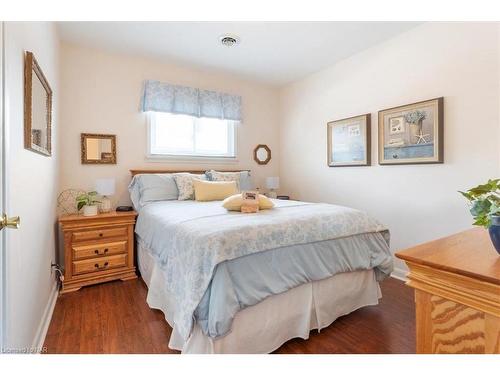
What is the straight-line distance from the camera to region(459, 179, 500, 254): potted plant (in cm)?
73

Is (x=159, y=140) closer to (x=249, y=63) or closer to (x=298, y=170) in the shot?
(x=249, y=63)

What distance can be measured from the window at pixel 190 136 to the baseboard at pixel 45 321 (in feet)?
5.83

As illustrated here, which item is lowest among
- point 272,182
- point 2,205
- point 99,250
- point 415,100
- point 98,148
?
point 99,250

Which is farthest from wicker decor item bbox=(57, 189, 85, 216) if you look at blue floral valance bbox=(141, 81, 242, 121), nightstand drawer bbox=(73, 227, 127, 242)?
blue floral valance bbox=(141, 81, 242, 121)

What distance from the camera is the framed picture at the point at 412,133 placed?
239 centimetres

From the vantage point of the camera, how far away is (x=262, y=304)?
153 cm

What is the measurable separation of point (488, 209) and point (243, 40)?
275cm

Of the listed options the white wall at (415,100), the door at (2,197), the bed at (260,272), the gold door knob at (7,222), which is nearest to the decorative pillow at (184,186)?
the bed at (260,272)

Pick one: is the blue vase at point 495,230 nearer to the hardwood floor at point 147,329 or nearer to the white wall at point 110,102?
the hardwood floor at point 147,329

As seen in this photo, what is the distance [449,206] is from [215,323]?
229 cm

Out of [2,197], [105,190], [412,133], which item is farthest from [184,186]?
[412,133]

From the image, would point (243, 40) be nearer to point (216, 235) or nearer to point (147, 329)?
point (216, 235)

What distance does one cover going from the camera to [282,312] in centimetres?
160
